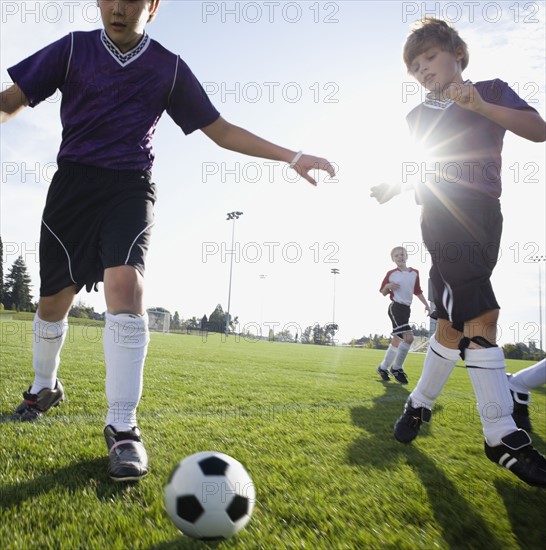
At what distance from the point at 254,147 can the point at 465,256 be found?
151cm

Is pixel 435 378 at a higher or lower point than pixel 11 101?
lower

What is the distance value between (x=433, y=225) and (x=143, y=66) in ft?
6.79

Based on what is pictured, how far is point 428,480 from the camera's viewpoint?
2.15 metres

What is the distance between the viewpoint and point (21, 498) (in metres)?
1.63

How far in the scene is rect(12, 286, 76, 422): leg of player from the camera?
2.93 metres

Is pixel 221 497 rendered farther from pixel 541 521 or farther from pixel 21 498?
pixel 541 521

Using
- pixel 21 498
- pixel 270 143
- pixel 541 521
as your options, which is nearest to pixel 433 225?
pixel 270 143

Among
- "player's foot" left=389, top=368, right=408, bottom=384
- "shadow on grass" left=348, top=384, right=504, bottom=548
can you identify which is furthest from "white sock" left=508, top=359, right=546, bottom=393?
"player's foot" left=389, top=368, right=408, bottom=384

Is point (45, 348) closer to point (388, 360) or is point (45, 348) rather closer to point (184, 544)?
point (184, 544)

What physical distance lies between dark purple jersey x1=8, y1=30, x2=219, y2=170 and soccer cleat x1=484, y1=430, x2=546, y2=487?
2.51 metres

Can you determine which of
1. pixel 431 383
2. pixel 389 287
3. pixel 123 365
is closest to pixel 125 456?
pixel 123 365

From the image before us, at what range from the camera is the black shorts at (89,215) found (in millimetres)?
2510

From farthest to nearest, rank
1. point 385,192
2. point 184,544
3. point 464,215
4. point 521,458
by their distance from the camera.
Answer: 1. point 385,192
2. point 464,215
3. point 521,458
4. point 184,544

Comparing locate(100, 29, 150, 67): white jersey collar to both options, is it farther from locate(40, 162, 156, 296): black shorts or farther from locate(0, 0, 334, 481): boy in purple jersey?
locate(40, 162, 156, 296): black shorts
